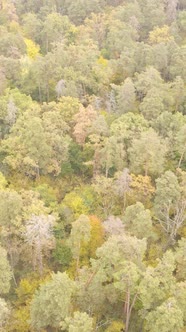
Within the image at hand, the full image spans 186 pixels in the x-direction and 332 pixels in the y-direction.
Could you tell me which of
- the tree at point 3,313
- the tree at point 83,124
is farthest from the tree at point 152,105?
the tree at point 3,313

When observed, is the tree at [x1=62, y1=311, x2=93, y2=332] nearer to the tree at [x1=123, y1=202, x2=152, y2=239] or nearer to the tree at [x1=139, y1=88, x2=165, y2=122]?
the tree at [x1=123, y1=202, x2=152, y2=239]

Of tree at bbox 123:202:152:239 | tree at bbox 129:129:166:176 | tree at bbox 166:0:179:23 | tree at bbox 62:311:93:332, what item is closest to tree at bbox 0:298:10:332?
tree at bbox 62:311:93:332

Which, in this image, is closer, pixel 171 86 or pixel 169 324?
pixel 169 324

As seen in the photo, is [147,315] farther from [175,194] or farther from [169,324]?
[175,194]

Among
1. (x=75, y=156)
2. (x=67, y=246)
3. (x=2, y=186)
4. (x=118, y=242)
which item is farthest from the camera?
(x=75, y=156)

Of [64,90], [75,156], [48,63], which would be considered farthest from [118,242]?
[48,63]

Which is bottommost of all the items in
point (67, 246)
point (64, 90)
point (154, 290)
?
point (67, 246)
